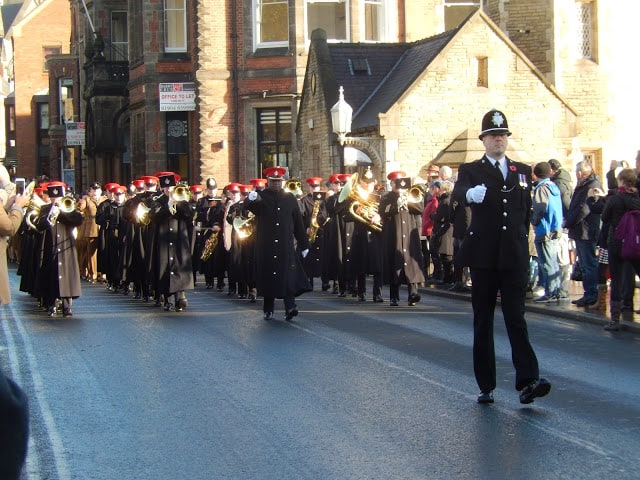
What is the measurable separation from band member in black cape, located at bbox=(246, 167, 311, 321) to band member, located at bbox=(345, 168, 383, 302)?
9.05 ft

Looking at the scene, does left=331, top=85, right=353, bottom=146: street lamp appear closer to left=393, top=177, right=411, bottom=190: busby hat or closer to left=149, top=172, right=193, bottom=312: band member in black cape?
left=393, top=177, right=411, bottom=190: busby hat

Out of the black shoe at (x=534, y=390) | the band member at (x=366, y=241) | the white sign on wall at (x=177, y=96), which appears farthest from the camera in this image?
the white sign on wall at (x=177, y=96)

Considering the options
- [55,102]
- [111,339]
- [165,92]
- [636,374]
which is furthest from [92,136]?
[636,374]

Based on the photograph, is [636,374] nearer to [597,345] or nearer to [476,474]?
[597,345]

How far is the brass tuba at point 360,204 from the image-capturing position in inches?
715

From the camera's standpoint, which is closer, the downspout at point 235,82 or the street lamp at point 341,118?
the street lamp at point 341,118

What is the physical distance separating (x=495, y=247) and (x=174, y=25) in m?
33.7

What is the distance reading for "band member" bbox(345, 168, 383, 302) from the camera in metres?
17.9

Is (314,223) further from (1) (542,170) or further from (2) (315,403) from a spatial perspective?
(2) (315,403)

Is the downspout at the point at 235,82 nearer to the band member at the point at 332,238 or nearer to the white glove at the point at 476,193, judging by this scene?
the band member at the point at 332,238

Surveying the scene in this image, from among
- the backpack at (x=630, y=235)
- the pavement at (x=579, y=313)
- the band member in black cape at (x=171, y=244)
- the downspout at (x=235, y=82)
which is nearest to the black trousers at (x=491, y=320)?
the backpack at (x=630, y=235)

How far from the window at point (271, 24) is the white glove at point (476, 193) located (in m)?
30.5

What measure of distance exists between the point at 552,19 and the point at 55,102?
42423 mm

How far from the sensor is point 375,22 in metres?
38.7
